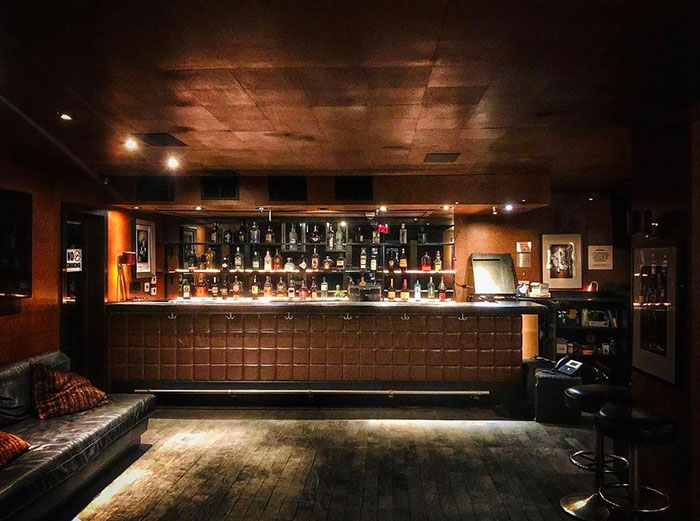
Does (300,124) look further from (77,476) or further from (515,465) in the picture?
(515,465)

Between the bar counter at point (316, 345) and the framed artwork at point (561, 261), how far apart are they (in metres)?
1.79

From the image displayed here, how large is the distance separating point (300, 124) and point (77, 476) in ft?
10.3

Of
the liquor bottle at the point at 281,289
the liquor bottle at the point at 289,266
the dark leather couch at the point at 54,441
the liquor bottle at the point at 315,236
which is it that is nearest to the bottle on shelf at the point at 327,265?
the liquor bottle at the point at 315,236

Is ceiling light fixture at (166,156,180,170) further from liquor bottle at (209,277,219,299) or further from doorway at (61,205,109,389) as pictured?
liquor bottle at (209,277,219,299)

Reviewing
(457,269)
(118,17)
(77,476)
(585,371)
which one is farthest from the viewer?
(457,269)

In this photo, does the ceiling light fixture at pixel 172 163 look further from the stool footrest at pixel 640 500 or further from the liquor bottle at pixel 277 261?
the stool footrest at pixel 640 500

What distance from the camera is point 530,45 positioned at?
2.73m

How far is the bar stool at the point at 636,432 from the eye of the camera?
10.8 feet

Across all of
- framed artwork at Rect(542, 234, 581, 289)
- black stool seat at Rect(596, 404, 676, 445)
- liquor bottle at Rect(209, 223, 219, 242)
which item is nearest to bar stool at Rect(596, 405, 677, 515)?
black stool seat at Rect(596, 404, 676, 445)

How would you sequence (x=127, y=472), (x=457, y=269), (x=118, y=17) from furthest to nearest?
(x=457, y=269) → (x=127, y=472) → (x=118, y=17)

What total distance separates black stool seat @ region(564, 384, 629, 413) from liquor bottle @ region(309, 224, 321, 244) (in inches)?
210

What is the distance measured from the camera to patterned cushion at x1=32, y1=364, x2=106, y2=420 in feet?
15.0

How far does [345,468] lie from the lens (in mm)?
4758

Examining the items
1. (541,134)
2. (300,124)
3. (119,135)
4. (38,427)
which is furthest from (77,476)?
(541,134)
